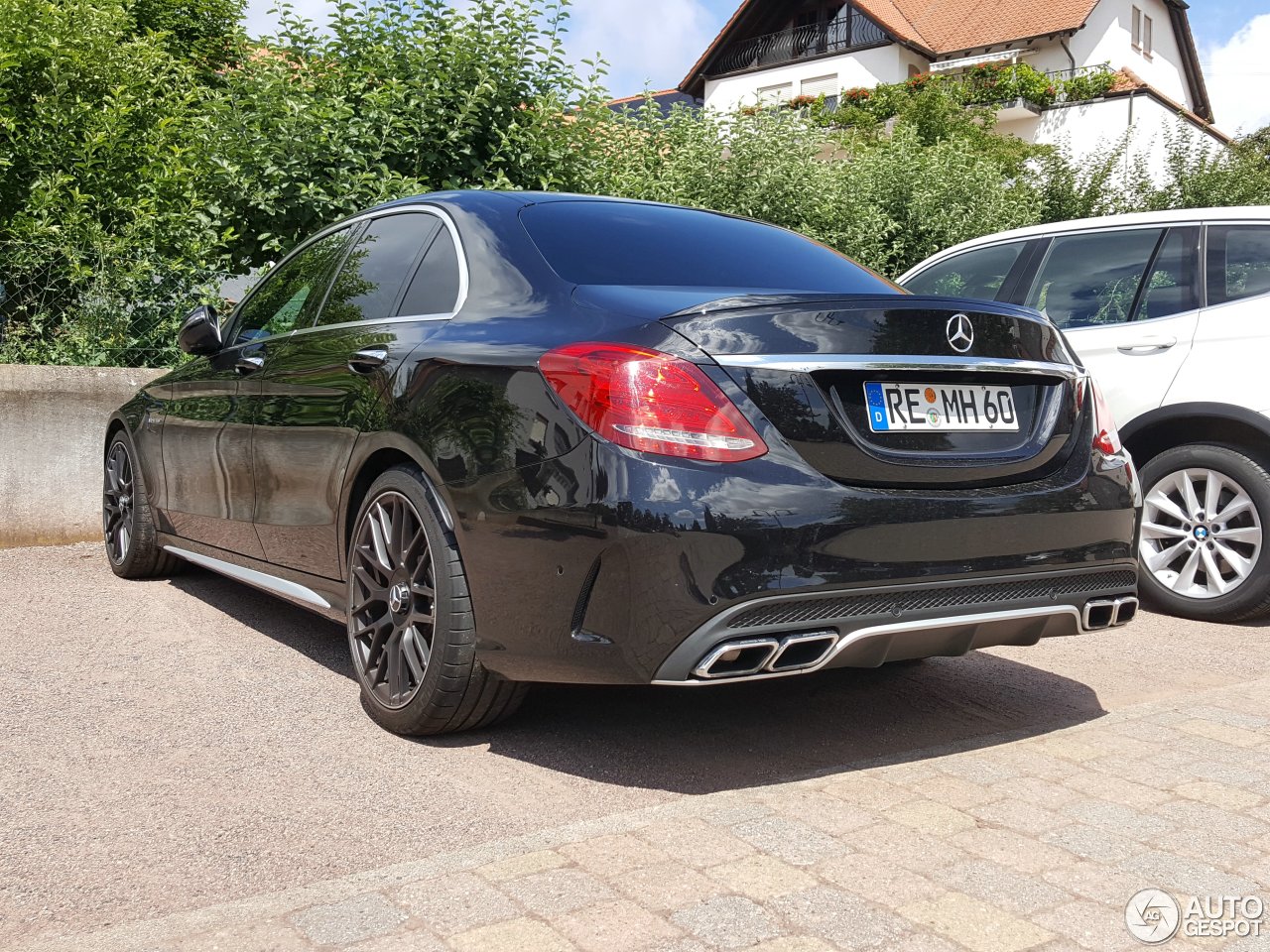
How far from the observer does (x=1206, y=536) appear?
602 cm

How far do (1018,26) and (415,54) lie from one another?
39688mm

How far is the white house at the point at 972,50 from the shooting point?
41.1 metres

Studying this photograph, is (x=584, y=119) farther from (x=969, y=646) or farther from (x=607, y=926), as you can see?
(x=607, y=926)

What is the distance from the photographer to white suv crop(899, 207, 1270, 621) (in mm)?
5895

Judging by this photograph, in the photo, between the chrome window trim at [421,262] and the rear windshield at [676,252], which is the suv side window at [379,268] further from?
the rear windshield at [676,252]

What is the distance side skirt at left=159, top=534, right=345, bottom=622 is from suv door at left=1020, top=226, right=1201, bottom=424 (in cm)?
388

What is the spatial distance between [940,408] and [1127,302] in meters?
3.48

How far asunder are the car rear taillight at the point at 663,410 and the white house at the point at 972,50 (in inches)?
1538

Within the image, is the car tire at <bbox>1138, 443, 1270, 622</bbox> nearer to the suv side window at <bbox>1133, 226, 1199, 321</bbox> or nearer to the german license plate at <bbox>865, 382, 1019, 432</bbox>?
the suv side window at <bbox>1133, 226, 1199, 321</bbox>

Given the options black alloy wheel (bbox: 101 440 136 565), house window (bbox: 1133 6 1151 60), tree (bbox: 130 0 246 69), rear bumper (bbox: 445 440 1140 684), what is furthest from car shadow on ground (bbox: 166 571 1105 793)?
house window (bbox: 1133 6 1151 60)

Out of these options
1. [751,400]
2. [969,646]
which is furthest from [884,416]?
[969,646]

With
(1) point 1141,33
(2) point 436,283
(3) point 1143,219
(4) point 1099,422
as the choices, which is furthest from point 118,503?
(1) point 1141,33

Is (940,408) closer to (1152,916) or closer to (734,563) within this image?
(734,563)

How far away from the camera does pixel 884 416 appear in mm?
3357
